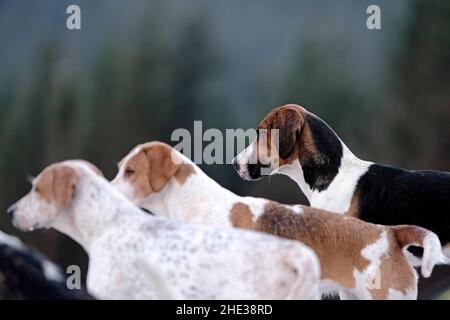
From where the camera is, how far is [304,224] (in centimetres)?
493

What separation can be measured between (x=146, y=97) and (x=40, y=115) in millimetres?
1240

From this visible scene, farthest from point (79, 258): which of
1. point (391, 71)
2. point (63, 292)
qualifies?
point (63, 292)

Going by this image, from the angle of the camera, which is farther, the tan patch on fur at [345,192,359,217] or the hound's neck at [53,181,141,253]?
the tan patch on fur at [345,192,359,217]

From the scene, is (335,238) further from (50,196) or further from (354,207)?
(50,196)

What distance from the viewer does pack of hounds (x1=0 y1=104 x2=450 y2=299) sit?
419 cm

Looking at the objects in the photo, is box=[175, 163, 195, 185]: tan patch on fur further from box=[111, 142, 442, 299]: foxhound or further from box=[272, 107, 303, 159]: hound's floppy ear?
box=[272, 107, 303, 159]: hound's floppy ear

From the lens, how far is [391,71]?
9.91m

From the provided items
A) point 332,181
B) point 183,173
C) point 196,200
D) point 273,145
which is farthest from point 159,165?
point 332,181

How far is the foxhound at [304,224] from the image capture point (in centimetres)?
475

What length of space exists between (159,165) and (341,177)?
4.31 ft

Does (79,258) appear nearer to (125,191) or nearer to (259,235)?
(125,191)

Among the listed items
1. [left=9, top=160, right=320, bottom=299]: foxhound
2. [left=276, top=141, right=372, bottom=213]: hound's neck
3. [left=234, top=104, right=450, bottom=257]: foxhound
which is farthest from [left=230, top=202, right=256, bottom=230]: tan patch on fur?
[left=276, top=141, right=372, bottom=213]: hound's neck

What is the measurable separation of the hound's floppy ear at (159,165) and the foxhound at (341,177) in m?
0.80

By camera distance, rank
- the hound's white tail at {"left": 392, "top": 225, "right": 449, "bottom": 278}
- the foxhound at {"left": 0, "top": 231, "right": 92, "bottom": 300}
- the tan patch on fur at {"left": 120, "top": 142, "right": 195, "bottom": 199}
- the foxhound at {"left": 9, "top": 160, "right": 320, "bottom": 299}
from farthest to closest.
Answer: the tan patch on fur at {"left": 120, "top": 142, "right": 195, "bottom": 199} → the hound's white tail at {"left": 392, "top": 225, "right": 449, "bottom": 278} → the foxhound at {"left": 0, "top": 231, "right": 92, "bottom": 300} → the foxhound at {"left": 9, "top": 160, "right": 320, "bottom": 299}
